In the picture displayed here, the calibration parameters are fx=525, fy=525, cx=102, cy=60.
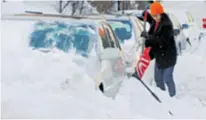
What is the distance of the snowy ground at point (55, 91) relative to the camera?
4.91 metres

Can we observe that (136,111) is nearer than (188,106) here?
Yes

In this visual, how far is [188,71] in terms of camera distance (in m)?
11.7

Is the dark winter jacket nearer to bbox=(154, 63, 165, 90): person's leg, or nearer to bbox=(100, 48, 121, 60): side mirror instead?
bbox=(154, 63, 165, 90): person's leg

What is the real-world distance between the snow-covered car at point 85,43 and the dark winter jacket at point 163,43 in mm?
915

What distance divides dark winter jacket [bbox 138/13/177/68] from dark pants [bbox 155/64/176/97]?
10 cm

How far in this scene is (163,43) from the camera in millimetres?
7426

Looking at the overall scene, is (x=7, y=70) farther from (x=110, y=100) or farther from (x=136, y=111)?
(x=136, y=111)

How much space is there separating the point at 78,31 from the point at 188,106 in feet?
6.79

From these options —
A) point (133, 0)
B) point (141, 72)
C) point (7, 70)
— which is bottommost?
point (133, 0)

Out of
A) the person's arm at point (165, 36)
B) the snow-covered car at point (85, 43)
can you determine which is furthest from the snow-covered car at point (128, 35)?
the snow-covered car at point (85, 43)

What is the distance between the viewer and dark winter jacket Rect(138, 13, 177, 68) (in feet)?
24.3

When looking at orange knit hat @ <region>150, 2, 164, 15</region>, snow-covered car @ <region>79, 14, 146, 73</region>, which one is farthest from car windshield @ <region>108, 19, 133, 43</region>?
orange knit hat @ <region>150, 2, 164, 15</region>

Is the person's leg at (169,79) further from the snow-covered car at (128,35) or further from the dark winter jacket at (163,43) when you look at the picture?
the snow-covered car at (128,35)

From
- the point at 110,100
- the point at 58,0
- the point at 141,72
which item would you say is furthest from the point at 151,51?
the point at 58,0
